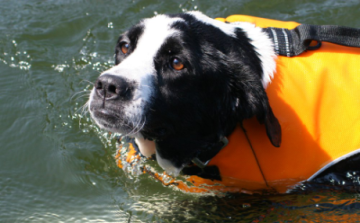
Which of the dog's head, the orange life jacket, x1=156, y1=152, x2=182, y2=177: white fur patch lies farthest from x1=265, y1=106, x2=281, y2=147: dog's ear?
x1=156, y1=152, x2=182, y2=177: white fur patch

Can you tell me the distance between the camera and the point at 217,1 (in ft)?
19.0

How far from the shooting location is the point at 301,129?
3.11 m

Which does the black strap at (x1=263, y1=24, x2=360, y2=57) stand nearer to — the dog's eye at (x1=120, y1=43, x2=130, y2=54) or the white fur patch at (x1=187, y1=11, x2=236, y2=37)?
the white fur patch at (x1=187, y1=11, x2=236, y2=37)

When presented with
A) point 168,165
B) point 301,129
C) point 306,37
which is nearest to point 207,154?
point 168,165

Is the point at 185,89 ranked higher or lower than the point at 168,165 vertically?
higher

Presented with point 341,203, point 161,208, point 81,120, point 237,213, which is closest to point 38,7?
point 81,120

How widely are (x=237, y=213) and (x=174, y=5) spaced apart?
129 inches

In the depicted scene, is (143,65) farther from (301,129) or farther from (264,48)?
(301,129)

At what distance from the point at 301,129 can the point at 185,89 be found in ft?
3.10

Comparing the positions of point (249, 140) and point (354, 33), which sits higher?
point (354, 33)

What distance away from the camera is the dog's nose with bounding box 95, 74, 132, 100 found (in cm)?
250

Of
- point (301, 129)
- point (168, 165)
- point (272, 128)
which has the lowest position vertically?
point (168, 165)

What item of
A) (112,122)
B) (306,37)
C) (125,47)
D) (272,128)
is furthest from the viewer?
(306,37)

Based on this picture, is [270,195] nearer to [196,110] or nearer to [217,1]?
[196,110]
